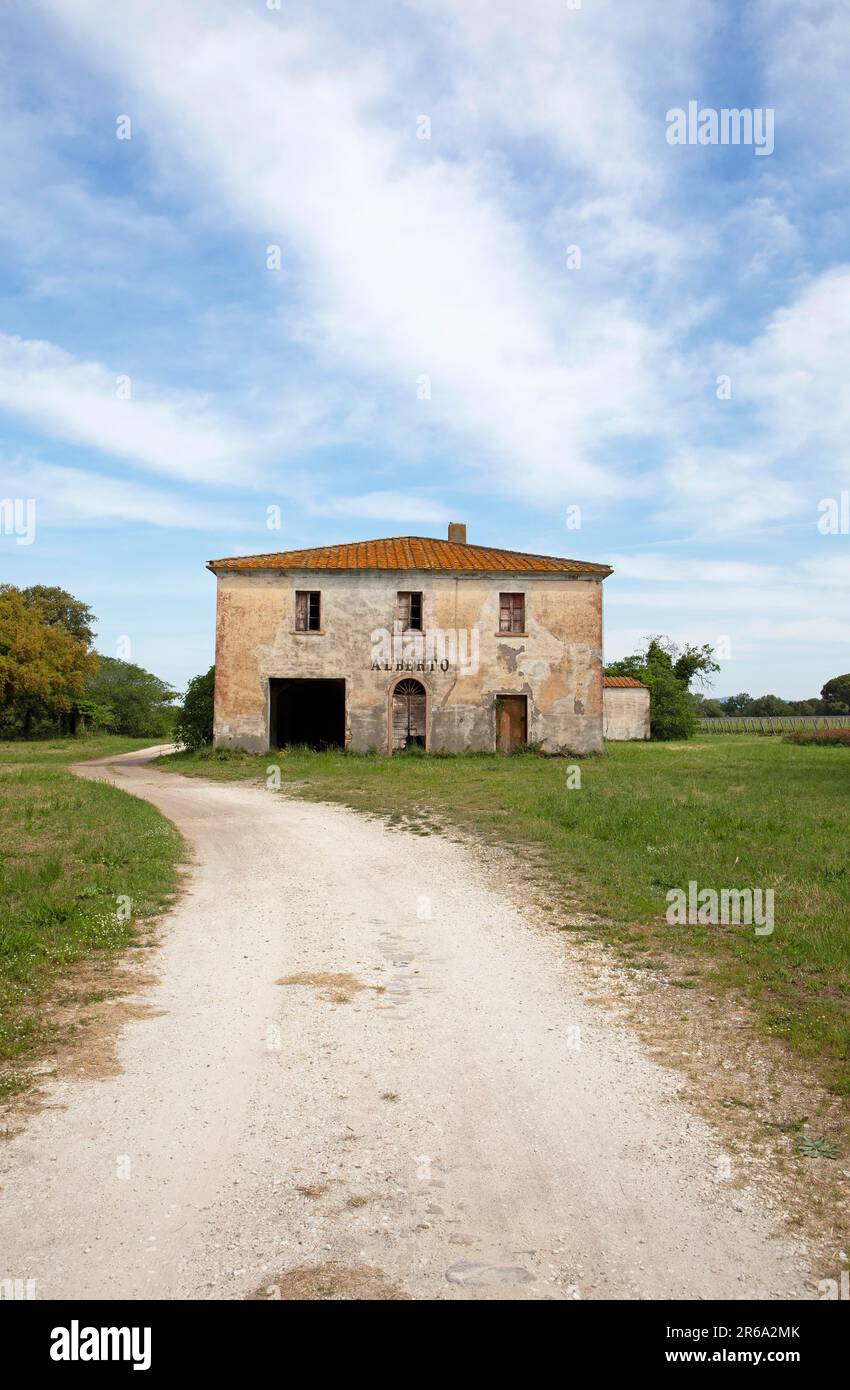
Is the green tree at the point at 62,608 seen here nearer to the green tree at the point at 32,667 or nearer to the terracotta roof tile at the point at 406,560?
the green tree at the point at 32,667

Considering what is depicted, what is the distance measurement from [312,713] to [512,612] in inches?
355

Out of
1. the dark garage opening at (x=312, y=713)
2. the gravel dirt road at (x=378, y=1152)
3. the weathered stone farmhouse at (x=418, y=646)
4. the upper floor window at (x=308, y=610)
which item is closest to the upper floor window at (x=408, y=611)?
the weathered stone farmhouse at (x=418, y=646)

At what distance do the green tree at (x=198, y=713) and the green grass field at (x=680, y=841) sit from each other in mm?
4014

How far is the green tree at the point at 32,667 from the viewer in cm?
4284

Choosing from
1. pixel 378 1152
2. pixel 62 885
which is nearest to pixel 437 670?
pixel 62 885

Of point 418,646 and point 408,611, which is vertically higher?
point 408,611

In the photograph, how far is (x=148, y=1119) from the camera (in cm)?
450

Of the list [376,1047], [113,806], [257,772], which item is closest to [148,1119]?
[376,1047]

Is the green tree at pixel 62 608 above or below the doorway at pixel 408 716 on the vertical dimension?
above

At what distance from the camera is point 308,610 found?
2833cm

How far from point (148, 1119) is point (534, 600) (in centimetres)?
2563

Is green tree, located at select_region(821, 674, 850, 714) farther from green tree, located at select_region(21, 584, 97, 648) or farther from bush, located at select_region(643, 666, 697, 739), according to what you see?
green tree, located at select_region(21, 584, 97, 648)

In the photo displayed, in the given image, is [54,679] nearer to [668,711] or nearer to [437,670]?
[437,670]

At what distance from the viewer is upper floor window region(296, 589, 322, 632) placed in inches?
1110
